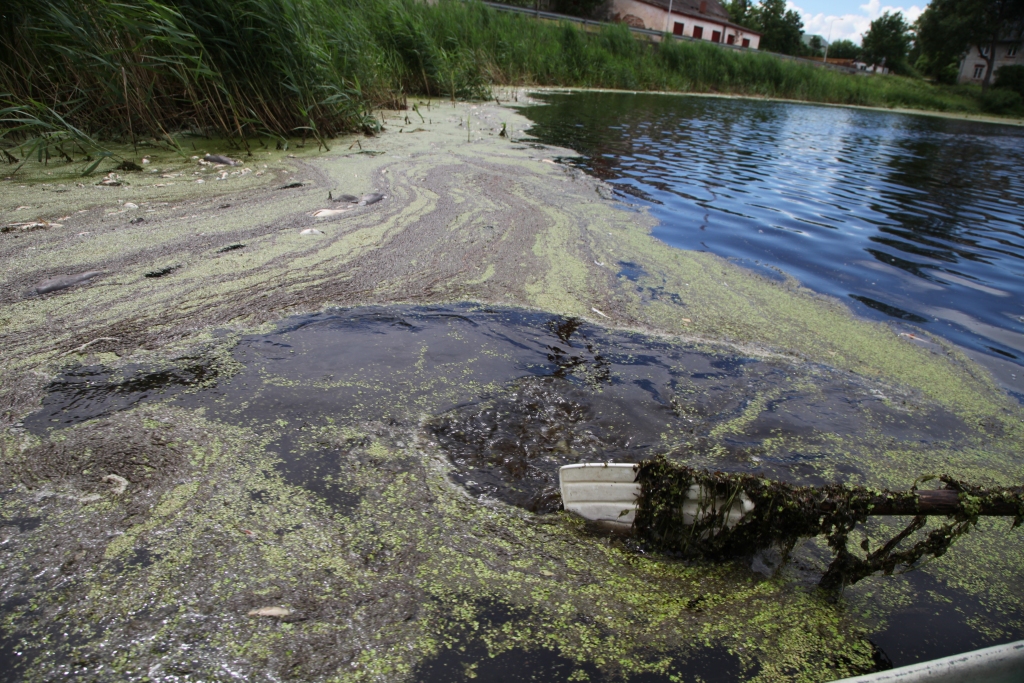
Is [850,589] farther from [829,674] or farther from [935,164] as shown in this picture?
[935,164]

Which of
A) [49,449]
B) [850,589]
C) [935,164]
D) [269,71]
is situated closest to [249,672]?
[49,449]

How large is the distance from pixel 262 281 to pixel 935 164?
8.45m

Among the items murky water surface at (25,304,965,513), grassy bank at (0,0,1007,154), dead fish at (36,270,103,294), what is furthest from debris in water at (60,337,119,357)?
grassy bank at (0,0,1007,154)

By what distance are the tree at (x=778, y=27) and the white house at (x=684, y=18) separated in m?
3.11

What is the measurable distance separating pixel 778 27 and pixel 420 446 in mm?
44502

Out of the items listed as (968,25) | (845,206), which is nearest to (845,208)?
(845,206)

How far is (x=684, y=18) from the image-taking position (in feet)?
98.9

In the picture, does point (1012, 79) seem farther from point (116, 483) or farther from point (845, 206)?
point (116, 483)

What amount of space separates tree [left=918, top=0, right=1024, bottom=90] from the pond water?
26.1m

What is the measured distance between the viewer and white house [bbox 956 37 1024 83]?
31359 mm

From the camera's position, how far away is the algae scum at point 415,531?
953 millimetres

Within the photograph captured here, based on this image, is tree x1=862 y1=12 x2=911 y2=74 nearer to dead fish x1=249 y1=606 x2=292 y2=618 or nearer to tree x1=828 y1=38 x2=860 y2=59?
tree x1=828 y1=38 x2=860 y2=59

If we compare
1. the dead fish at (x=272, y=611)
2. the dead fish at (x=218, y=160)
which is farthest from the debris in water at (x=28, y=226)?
the dead fish at (x=272, y=611)

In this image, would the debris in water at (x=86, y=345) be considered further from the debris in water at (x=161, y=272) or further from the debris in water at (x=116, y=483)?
the debris in water at (x=116, y=483)
